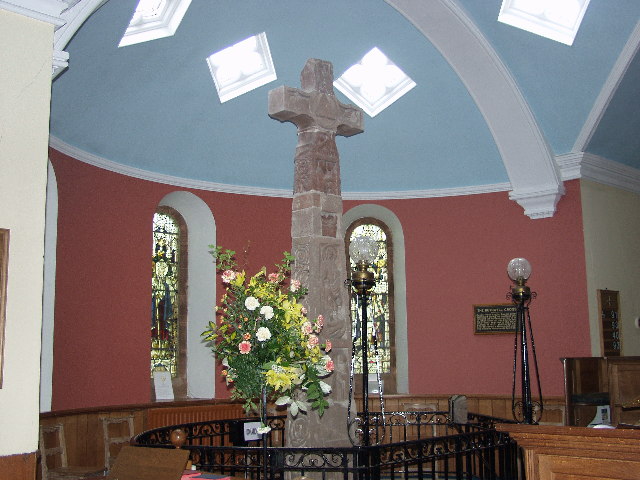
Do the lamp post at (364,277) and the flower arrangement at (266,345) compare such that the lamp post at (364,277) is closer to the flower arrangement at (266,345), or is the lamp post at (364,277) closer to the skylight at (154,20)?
the flower arrangement at (266,345)

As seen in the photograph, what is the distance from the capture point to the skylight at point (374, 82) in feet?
34.5

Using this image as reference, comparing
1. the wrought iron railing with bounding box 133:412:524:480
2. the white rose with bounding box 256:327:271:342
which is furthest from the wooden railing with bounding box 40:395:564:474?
the white rose with bounding box 256:327:271:342

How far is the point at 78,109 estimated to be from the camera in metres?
8.89

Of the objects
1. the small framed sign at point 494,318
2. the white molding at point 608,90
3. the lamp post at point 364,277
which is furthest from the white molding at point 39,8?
the small framed sign at point 494,318

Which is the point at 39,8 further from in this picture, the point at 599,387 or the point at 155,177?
the point at 599,387

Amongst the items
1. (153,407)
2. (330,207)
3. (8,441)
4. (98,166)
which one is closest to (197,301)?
(153,407)

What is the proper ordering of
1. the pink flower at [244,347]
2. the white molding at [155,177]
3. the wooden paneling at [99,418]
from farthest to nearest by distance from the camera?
1. the white molding at [155,177]
2. the wooden paneling at [99,418]
3. the pink flower at [244,347]

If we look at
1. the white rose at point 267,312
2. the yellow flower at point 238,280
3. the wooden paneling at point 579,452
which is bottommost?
the wooden paneling at point 579,452

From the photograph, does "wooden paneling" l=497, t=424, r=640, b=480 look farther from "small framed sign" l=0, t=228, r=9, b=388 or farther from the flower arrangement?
"small framed sign" l=0, t=228, r=9, b=388

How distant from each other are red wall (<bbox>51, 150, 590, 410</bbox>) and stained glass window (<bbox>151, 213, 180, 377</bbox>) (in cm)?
62

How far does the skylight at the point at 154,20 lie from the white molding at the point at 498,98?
2.57m

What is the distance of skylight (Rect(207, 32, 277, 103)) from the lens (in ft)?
32.1

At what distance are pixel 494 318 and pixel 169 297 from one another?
4.91m

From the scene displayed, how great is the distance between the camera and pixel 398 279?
462 inches
